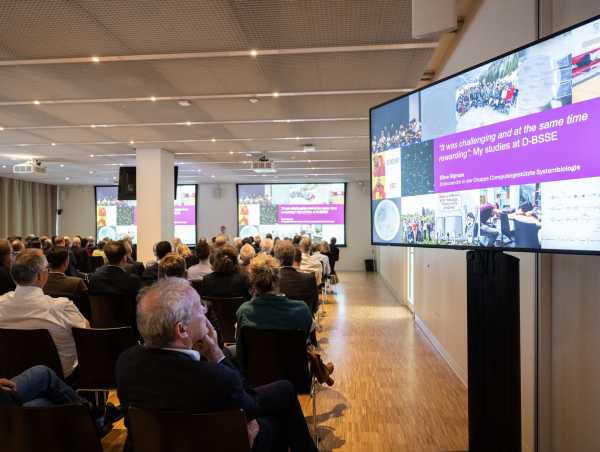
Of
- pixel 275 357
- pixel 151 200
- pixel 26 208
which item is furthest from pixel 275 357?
pixel 26 208

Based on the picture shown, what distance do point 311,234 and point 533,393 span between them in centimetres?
1482

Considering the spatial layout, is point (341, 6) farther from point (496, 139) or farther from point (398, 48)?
point (496, 139)

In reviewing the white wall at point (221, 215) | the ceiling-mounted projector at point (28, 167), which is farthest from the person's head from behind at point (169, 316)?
the white wall at point (221, 215)

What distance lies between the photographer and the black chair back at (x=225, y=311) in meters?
4.02

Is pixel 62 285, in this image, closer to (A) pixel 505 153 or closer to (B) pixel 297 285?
(B) pixel 297 285

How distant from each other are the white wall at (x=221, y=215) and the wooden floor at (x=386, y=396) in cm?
1065

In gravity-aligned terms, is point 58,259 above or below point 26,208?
below

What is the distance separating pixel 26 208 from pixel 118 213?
10.3ft

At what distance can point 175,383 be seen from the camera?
1586 millimetres

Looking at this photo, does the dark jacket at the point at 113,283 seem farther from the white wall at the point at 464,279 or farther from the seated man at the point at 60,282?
the white wall at the point at 464,279

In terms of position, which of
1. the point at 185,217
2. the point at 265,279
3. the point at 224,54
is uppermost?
the point at 224,54

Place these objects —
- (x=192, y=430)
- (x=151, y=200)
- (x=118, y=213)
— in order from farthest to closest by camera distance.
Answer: (x=118, y=213) < (x=151, y=200) < (x=192, y=430)

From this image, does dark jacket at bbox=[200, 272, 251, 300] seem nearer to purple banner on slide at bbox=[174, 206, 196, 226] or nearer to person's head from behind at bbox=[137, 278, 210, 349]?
person's head from behind at bbox=[137, 278, 210, 349]

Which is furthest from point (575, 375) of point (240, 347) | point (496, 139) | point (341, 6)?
point (341, 6)
